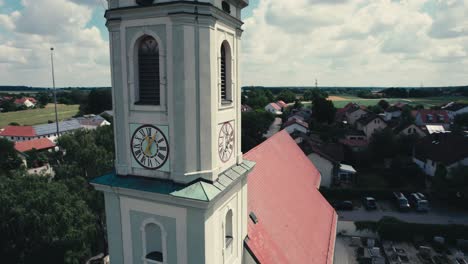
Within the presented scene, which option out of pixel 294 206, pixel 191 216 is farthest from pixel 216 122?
pixel 294 206

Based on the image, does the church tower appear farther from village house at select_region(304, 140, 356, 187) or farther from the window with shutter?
village house at select_region(304, 140, 356, 187)

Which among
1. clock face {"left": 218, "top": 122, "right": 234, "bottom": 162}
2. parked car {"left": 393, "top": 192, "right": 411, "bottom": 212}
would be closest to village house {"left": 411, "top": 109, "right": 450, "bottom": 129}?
parked car {"left": 393, "top": 192, "right": 411, "bottom": 212}

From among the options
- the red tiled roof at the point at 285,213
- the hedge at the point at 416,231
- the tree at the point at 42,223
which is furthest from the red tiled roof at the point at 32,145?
the hedge at the point at 416,231

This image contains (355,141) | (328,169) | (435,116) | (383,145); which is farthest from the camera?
(435,116)

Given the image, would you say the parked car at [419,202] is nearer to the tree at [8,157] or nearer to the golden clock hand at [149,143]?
the golden clock hand at [149,143]

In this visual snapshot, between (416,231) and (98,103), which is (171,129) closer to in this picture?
(416,231)

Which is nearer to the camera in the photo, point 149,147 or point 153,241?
point 149,147

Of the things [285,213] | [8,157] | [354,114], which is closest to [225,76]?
[285,213]

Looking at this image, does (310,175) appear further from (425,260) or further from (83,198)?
(83,198)
